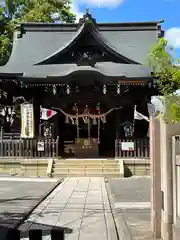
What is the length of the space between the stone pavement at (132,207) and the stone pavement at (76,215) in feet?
0.90

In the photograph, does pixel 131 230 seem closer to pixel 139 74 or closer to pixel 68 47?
pixel 139 74

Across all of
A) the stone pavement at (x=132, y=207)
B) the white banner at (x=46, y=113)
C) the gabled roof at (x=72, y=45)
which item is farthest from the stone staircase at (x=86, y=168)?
the gabled roof at (x=72, y=45)

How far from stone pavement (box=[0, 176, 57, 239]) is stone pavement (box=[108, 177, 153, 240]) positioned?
2.31 metres

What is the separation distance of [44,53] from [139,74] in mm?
6856

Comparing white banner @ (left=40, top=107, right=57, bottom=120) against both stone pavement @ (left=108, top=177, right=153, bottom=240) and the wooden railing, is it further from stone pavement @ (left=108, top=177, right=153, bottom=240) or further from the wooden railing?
stone pavement @ (left=108, top=177, right=153, bottom=240)

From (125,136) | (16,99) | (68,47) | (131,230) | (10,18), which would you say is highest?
(10,18)

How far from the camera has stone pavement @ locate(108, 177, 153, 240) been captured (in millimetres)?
7949

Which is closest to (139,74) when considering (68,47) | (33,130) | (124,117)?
(124,117)

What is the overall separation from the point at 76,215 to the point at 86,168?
1041 cm

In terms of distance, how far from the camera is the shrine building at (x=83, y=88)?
821 inches

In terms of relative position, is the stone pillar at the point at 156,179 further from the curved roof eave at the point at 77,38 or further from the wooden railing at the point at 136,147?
the curved roof eave at the point at 77,38

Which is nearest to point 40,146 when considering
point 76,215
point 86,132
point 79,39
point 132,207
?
point 86,132

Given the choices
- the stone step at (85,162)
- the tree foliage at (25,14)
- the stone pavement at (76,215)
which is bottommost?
the stone pavement at (76,215)

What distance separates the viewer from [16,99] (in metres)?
22.3
